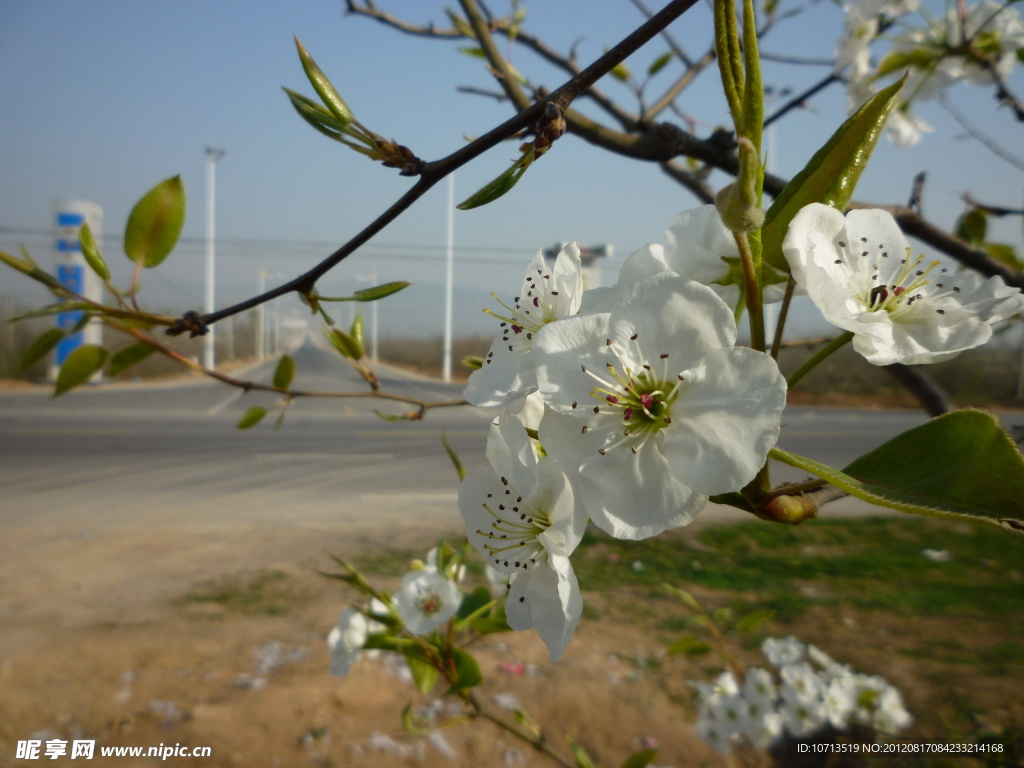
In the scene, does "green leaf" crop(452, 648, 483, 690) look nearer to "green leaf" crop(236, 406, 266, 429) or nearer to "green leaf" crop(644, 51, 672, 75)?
"green leaf" crop(236, 406, 266, 429)

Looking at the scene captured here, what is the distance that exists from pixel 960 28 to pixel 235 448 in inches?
229

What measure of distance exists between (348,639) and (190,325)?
758mm

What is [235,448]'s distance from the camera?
5.73 meters

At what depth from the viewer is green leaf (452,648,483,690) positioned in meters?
0.74

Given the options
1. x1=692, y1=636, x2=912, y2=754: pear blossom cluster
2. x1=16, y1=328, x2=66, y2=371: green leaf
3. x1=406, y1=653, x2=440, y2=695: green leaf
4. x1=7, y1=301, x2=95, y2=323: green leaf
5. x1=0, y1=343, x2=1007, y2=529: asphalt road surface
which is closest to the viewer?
x1=7, y1=301, x2=95, y2=323: green leaf

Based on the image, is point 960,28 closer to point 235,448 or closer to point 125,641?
point 125,641

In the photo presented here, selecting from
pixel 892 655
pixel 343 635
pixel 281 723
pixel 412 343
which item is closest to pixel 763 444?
pixel 343 635

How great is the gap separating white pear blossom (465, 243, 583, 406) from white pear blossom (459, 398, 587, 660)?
18mm

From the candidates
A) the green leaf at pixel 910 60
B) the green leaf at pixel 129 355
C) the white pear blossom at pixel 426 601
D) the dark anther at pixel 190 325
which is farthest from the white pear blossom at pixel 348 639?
the green leaf at pixel 910 60

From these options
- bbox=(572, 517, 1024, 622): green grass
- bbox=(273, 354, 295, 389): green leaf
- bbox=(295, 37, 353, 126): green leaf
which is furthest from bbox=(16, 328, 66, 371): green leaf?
bbox=(572, 517, 1024, 622): green grass

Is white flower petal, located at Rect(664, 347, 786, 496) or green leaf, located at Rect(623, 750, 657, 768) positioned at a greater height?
white flower petal, located at Rect(664, 347, 786, 496)

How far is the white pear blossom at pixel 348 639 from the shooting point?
109cm

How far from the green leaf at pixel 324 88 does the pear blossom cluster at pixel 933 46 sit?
70 centimetres

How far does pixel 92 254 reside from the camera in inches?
22.4
